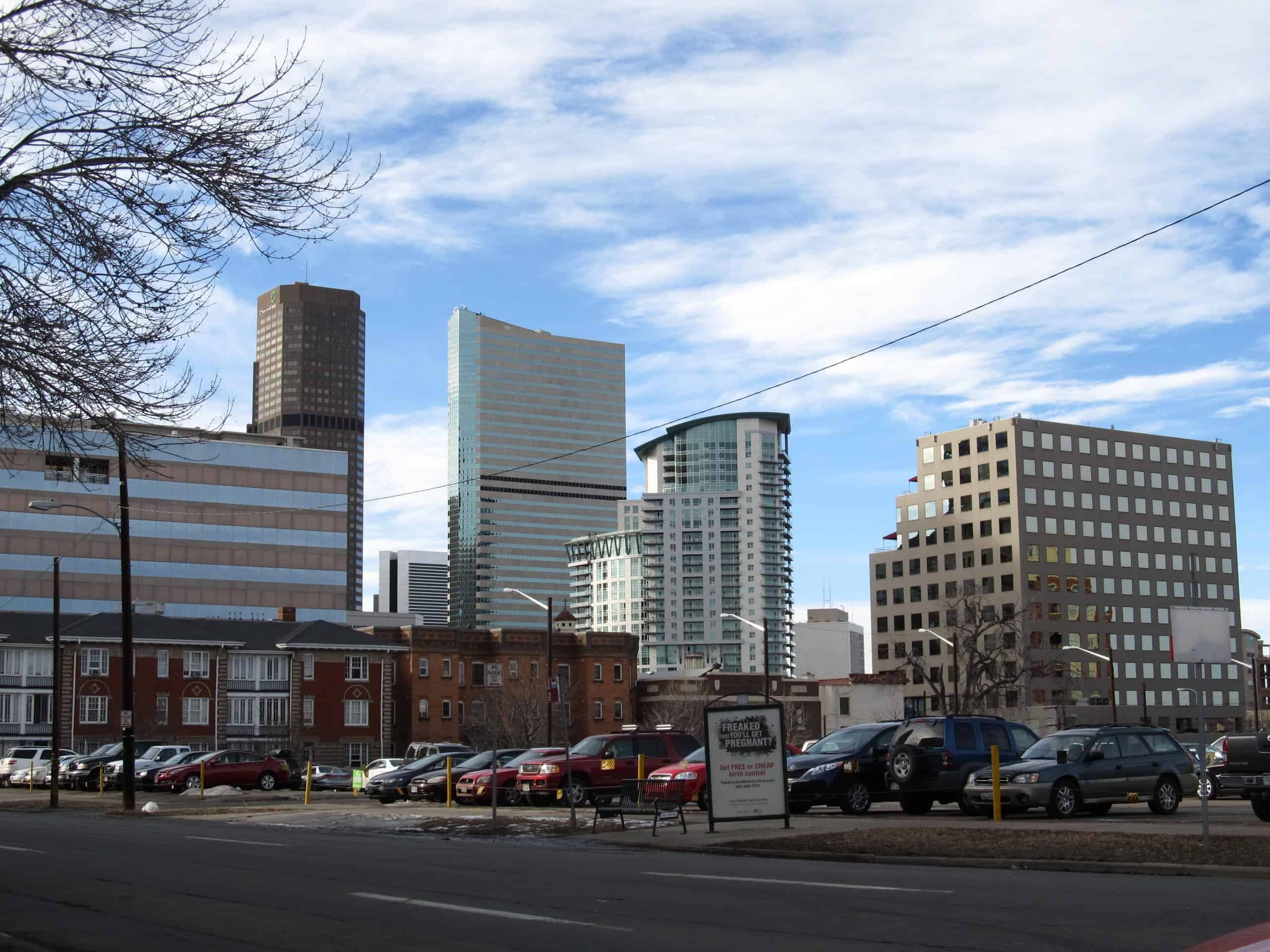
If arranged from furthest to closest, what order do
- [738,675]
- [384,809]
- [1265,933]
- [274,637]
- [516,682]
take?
[738,675], [516,682], [274,637], [384,809], [1265,933]

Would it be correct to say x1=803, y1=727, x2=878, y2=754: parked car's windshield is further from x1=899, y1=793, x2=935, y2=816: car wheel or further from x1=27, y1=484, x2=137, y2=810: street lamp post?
x1=27, y1=484, x2=137, y2=810: street lamp post

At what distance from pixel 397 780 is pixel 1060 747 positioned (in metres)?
20.0

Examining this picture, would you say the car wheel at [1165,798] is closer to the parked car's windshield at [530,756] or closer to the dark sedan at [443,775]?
the parked car's windshield at [530,756]

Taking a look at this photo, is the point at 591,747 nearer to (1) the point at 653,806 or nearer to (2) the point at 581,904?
(1) the point at 653,806

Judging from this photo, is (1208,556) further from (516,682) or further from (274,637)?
(274,637)

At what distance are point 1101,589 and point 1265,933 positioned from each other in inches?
5677

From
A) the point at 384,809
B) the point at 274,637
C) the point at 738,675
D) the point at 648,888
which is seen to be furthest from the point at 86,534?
the point at 648,888

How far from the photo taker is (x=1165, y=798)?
969 inches

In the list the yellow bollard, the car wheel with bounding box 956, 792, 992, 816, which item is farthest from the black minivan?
the yellow bollard

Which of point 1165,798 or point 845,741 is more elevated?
point 845,741

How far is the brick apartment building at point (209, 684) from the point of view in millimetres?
82500

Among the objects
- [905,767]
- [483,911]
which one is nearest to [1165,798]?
[905,767]

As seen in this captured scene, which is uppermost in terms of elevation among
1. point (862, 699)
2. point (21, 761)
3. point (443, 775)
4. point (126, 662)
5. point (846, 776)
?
point (126, 662)

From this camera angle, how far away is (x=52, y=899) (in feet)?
44.6
